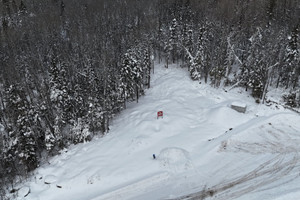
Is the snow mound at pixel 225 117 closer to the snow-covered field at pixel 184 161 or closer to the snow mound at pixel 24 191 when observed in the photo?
the snow-covered field at pixel 184 161

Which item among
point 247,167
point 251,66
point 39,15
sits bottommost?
point 247,167

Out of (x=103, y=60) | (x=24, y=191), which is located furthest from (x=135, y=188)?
(x=103, y=60)

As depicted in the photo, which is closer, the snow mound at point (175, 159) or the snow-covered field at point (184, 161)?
the snow-covered field at point (184, 161)

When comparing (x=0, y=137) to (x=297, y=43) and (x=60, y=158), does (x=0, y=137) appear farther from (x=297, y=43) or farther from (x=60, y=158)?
(x=297, y=43)

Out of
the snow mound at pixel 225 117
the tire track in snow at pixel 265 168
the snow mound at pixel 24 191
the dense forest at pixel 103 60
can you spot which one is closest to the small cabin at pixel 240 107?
the snow mound at pixel 225 117

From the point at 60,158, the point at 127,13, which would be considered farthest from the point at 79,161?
the point at 127,13

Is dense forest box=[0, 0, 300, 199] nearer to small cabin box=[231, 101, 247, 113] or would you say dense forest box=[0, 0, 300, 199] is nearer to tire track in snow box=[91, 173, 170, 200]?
small cabin box=[231, 101, 247, 113]

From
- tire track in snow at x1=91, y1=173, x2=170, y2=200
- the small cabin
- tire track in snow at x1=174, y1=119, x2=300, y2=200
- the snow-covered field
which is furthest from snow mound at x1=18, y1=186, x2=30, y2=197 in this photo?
the small cabin
